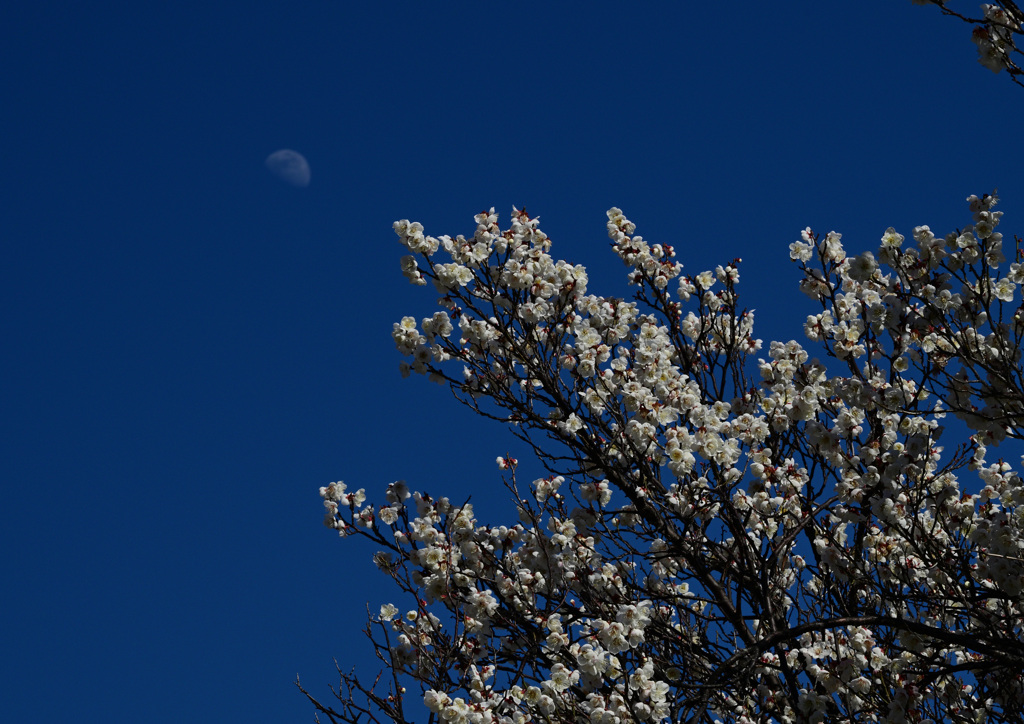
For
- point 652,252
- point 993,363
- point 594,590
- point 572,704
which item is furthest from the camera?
point 652,252

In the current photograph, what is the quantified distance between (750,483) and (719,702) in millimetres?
1508

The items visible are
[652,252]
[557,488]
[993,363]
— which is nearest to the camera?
[993,363]

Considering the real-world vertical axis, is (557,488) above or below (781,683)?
above

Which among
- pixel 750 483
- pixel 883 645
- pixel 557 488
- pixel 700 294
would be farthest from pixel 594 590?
pixel 700 294

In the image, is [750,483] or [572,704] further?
[750,483]

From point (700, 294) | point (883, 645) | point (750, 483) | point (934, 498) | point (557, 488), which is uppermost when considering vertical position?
point (700, 294)

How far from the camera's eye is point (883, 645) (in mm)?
5809

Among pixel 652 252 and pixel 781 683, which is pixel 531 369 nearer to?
pixel 652 252

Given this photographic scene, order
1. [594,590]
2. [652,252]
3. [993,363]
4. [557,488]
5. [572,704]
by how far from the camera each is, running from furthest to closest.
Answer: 1. [652,252]
2. [557,488]
3. [594,590]
4. [572,704]
5. [993,363]

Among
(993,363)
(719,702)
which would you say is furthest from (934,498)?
(719,702)

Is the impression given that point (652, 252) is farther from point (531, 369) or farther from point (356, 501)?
point (356, 501)

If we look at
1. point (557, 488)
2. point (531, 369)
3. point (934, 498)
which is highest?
point (531, 369)

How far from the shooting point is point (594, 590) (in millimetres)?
6203

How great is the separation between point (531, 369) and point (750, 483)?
5.48ft
